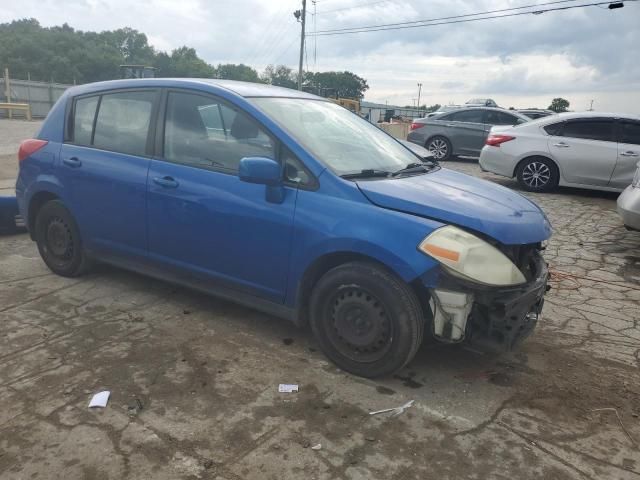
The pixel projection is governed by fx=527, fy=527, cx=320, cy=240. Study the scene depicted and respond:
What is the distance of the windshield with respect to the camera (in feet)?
11.1

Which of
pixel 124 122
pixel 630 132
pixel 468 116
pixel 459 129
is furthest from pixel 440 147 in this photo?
pixel 124 122

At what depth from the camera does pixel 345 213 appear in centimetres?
306

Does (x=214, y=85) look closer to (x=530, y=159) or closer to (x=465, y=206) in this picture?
(x=465, y=206)

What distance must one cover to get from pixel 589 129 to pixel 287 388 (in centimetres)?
813

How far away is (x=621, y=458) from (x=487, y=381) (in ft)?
2.69

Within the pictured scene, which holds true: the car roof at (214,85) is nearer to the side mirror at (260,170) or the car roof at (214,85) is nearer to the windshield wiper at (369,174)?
the side mirror at (260,170)

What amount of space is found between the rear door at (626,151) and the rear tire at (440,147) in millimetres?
5289

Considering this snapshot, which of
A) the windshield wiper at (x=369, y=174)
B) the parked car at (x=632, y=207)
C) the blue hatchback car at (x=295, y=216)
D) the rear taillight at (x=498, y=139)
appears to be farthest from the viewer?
the rear taillight at (x=498, y=139)

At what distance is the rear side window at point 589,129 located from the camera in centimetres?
886

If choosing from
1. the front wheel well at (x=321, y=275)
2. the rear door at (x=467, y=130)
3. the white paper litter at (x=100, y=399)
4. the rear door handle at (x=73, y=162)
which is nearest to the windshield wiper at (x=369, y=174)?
the front wheel well at (x=321, y=275)

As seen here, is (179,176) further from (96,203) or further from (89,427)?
(89,427)

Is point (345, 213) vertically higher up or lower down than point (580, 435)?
higher up

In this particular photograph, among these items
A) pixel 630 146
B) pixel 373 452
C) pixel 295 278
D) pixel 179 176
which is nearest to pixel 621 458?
pixel 373 452

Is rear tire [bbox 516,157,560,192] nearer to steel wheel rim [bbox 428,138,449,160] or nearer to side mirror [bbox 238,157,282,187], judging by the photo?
steel wheel rim [bbox 428,138,449,160]
